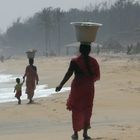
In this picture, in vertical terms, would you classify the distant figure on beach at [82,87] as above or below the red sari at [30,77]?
above

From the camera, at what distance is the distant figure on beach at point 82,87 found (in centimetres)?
848

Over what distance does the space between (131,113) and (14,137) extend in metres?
4.08

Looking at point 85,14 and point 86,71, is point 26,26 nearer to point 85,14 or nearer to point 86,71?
point 85,14

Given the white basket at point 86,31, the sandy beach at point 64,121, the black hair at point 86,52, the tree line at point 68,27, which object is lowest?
the tree line at point 68,27

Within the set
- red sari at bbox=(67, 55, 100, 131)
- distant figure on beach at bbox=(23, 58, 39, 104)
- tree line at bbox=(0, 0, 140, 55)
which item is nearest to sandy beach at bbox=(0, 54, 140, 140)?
red sari at bbox=(67, 55, 100, 131)

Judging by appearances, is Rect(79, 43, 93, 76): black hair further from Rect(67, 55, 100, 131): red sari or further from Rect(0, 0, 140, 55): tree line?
Rect(0, 0, 140, 55): tree line

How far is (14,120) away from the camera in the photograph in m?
12.6

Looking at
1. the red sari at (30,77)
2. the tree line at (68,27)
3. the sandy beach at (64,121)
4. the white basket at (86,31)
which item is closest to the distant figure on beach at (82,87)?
the white basket at (86,31)

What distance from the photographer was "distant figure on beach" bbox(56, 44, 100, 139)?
8484mm

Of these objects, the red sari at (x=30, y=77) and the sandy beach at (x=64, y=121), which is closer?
the sandy beach at (x=64, y=121)

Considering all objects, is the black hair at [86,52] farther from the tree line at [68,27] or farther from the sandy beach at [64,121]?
the tree line at [68,27]

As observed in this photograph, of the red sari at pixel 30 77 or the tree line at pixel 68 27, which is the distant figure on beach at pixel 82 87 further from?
the tree line at pixel 68 27

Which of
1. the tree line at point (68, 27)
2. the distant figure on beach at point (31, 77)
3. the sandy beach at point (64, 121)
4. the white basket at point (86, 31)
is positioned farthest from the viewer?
the tree line at point (68, 27)

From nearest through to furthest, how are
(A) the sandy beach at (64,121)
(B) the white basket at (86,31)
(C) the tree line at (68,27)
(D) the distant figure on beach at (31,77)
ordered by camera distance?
(B) the white basket at (86,31), (A) the sandy beach at (64,121), (D) the distant figure on beach at (31,77), (C) the tree line at (68,27)
